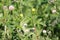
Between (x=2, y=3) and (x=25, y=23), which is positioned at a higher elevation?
(x=2, y=3)

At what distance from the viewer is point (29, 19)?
2.59 m

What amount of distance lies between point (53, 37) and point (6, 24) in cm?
55

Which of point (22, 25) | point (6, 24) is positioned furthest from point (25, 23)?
point (6, 24)

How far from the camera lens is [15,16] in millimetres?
2623

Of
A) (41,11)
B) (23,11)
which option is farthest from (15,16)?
(41,11)

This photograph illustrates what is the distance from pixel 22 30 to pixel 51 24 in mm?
371

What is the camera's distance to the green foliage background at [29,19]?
2461 mm

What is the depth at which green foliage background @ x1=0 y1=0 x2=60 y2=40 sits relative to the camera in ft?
8.07

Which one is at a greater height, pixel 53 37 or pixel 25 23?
pixel 25 23

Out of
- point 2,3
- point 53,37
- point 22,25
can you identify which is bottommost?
point 53,37

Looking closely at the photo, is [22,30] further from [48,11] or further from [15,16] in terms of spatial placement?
[48,11]

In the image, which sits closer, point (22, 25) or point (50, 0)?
point (22, 25)

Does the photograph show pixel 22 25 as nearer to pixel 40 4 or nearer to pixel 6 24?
pixel 6 24

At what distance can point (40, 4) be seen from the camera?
9.13ft
